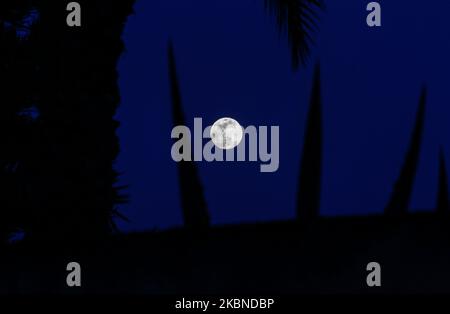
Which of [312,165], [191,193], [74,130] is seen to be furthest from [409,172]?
[74,130]

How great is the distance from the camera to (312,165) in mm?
4031

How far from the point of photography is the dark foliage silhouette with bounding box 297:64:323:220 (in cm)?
395

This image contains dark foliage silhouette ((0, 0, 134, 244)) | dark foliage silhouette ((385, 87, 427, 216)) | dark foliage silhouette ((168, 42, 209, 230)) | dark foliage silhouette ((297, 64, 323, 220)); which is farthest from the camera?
dark foliage silhouette ((385, 87, 427, 216))

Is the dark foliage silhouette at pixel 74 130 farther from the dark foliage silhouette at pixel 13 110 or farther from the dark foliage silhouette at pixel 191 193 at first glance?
the dark foliage silhouette at pixel 191 193

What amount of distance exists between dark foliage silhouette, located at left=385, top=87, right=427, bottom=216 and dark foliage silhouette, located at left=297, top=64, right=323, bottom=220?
43 centimetres

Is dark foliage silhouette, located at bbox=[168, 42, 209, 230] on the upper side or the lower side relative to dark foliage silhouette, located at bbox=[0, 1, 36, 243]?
lower

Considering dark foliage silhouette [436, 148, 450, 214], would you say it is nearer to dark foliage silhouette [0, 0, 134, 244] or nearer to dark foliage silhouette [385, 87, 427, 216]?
dark foliage silhouette [385, 87, 427, 216]

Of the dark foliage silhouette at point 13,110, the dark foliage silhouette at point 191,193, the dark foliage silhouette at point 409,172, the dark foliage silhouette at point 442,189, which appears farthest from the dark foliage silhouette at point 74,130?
the dark foliage silhouette at point 442,189

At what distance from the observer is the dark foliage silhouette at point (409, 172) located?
4090mm

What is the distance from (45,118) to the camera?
→ 3.54 m

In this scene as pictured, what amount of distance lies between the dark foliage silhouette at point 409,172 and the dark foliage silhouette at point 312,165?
43 cm

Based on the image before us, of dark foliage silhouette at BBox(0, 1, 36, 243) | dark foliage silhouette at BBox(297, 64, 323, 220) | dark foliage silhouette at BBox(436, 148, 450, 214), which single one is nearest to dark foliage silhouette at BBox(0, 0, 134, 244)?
dark foliage silhouette at BBox(0, 1, 36, 243)

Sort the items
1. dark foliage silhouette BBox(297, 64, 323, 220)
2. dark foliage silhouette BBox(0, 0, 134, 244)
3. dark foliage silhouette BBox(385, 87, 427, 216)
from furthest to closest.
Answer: dark foliage silhouette BBox(385, 87, 427, 216)
dark foliage silhouette BBox(297, 64, 323, 220)
dark foliage silhouette BBox(0, 0, 134, 244)
